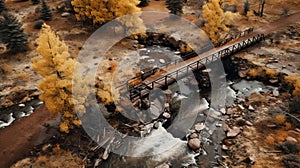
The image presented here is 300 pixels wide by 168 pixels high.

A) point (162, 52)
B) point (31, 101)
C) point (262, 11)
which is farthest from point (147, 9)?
point (31, 101)

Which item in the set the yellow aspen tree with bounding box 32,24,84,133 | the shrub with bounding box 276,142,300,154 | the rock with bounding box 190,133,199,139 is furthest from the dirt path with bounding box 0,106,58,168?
the shrub with bounding box 276,142,300,154

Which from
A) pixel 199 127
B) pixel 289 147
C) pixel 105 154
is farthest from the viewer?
pixel 199 127

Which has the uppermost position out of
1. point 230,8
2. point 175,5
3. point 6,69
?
point 175,5

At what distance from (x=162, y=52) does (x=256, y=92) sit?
50.4 feet

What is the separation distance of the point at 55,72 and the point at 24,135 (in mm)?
6674

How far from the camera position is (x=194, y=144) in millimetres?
23156

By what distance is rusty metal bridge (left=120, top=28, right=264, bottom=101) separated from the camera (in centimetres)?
2625

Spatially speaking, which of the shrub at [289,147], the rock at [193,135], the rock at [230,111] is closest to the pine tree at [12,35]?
the rock at [193,135]

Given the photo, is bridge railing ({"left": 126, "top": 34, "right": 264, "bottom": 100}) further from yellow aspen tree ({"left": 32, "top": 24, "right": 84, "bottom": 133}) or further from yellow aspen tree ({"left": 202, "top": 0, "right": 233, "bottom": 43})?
yellow aspen tree ({"left": 32, "top": 24, "right": 84, "bottom": 133})

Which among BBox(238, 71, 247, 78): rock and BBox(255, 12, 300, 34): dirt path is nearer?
BBox(238, 71, 247, 78): rock

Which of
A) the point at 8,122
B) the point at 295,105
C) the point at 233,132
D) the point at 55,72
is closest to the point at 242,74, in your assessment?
the point at 295,105

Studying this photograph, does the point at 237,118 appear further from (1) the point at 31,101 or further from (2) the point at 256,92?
(1) the point at 31,101

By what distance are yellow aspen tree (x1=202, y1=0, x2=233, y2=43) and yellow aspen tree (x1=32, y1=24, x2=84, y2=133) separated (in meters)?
23.3

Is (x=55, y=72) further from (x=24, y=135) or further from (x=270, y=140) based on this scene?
(x=270, y=140)
